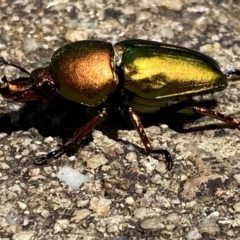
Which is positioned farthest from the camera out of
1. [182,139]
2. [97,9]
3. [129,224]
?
[97,9]

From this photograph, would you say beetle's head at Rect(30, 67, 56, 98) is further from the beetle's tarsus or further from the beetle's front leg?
the beetle's tarsus

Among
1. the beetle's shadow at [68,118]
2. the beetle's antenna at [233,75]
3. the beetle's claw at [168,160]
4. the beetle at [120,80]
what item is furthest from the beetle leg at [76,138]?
the beetle's antenna at [233,75]

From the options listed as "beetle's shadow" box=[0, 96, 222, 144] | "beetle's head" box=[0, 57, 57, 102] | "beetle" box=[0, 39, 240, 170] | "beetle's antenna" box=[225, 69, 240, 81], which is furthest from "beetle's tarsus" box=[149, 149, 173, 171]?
"beetle's antenna" box=[225, 69, 240, 81]

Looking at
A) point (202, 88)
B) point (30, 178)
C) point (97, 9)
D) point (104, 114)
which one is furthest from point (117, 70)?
point (97, 9)

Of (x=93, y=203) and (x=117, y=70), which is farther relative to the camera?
(x=117, y=70)

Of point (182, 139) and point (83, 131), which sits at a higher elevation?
point (83, 131)

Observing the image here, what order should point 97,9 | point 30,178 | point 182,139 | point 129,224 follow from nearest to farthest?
point 129,224 → point 30,178 → point 182,139 → point 97,9

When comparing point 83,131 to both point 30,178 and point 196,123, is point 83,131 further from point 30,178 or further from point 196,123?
point 196,123

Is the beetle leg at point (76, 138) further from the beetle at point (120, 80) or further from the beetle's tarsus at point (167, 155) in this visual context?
the beetle's tarsus at point (167, 155)
